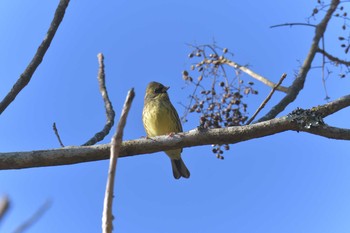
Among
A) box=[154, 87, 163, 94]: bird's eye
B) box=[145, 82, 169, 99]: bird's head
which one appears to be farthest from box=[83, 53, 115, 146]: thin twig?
box=[154, 87, 163, 94]: bird's eye

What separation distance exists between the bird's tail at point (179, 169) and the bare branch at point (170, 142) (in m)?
3.59

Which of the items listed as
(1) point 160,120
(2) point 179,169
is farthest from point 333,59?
(2) point 179,169

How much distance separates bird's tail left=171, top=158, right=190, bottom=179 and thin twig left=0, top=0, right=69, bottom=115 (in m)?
3.46

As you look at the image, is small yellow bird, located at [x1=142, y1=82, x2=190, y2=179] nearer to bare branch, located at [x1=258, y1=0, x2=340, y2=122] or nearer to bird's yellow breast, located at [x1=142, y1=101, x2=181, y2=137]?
bird's yellow breast, located at [x1=142, y1=101, x2=181, y2=137]

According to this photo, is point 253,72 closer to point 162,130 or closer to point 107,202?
point 162,130

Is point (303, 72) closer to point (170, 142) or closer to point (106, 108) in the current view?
point (106, 108)

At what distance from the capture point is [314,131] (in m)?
3.66

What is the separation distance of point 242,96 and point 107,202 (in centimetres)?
402

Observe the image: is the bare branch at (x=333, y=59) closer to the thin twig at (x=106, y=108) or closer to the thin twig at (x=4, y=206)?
the thin twig at (x=106, y=108)

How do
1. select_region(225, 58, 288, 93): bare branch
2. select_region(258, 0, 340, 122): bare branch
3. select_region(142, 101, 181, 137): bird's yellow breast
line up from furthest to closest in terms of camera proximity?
1. select_region(142, 101, 181, 137): bird's yellow breast
2. select_region(225, 58, 288, 93): bare branch
3. select_region(258, 0, 340, 122): bare branch

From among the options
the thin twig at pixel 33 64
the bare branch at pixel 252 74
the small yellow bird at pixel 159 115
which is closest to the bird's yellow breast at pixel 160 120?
the small yellow bird at pixel 159 115

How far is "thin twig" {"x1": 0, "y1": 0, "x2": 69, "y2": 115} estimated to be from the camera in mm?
4018

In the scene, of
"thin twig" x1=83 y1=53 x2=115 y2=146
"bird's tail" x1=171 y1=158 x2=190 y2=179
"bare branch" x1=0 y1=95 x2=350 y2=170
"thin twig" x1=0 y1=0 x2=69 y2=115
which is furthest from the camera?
"bird's tail" x1=171 y1=158 x2=190 y2=179

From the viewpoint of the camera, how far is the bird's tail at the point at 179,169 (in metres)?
7.33
